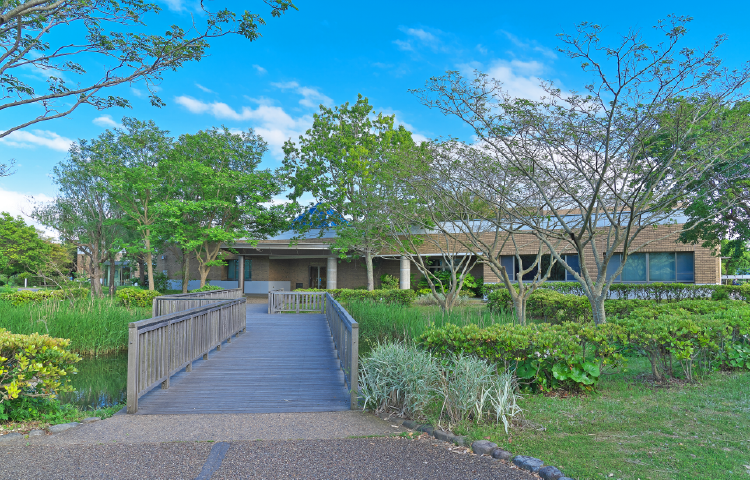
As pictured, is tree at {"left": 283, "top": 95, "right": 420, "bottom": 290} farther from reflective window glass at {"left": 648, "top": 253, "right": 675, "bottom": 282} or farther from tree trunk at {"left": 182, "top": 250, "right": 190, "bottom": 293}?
reflective window glass at {"left": 648, "top": 253, "right": 675, "bottom": 282}

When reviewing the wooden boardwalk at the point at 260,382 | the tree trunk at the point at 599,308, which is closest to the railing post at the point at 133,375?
the wooden boardwalk at the point at 260,382

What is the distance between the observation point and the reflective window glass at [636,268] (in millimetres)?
19578

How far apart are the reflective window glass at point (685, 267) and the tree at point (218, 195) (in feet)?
60.7

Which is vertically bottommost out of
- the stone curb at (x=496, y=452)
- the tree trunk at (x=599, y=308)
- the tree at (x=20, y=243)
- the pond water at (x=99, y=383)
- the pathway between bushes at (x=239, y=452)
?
the pond water at (x=99, y=383)

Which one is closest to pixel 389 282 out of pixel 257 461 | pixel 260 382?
pixel 260 382

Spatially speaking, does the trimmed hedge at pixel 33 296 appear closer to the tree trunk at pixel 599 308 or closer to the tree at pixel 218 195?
the tree at pixel 218 195

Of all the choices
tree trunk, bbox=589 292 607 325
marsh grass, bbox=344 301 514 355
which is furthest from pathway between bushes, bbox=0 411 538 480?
tree trunk, bbox=589 292 607 325

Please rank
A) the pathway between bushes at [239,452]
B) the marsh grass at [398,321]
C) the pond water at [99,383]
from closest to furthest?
the pathway between bushes at [239,452]
the pond water at [99,383]
the marsh grass at [398,321]

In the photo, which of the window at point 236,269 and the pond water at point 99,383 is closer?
the pond water at point 99,383

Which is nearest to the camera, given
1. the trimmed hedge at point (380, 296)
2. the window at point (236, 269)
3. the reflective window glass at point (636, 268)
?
the trimmed hedge at point (380, 296)

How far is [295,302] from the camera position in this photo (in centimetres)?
1709

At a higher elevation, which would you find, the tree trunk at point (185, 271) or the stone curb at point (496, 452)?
the tree trunk at point (185, 271)

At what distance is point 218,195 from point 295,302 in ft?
27.1

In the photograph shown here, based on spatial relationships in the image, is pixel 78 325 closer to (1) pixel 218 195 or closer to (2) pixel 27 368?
(2) pixel 27 368
